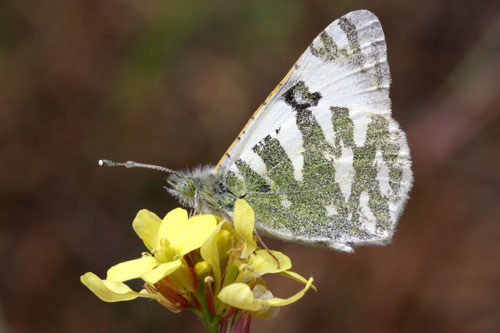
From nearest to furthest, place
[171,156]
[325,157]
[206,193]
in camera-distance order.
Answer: [206,193]
[325,157]
[171,156]

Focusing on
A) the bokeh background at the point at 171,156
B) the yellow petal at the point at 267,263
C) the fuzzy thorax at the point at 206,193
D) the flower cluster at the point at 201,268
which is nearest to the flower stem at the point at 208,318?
the flower cluster at the point at 201,268

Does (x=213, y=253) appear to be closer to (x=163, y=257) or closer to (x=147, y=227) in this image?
(x=163, y=257)

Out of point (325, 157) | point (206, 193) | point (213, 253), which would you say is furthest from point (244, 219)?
point (325, 157)

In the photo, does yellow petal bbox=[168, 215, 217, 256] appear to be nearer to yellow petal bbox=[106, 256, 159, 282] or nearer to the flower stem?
yellow petal bbox=[106, 256, 159, 282]

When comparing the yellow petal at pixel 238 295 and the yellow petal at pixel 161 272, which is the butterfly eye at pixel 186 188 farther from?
the yellow petal at pixel 238 295

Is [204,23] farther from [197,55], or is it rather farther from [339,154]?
[339,154]
